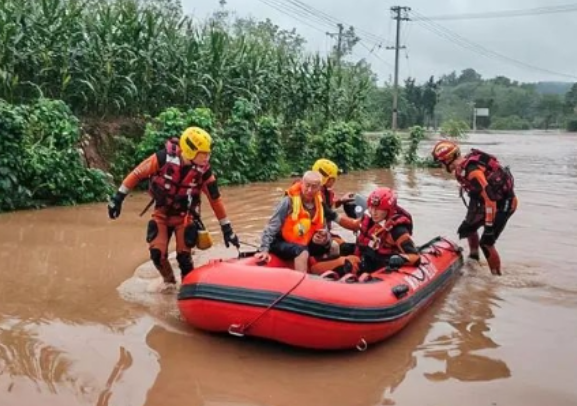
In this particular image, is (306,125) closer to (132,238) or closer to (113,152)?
(113,152)

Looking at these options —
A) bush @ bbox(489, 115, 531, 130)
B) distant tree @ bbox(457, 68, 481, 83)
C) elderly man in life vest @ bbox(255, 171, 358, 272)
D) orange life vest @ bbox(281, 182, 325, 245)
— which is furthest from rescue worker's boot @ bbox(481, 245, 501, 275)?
distant tree @ bbox(457, 68, 481, 83)

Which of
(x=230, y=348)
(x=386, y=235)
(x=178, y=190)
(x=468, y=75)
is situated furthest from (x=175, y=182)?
(x=468, y=75)

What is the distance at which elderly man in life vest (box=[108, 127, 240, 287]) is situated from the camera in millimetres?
5859

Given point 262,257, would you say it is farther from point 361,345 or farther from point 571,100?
point 571,100

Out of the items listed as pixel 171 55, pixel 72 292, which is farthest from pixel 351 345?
pixel 171 55

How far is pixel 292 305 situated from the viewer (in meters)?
4.91

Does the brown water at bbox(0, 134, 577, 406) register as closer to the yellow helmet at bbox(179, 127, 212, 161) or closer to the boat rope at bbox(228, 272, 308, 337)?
the boat rope at bbox(228, 272, 308, 337)

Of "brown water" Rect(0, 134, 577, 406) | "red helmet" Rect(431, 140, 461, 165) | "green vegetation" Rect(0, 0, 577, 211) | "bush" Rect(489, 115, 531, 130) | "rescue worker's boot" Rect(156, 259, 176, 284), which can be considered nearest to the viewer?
"brown water" Rect(0, 134, 577, 406)

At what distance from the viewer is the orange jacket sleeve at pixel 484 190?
7.22 m

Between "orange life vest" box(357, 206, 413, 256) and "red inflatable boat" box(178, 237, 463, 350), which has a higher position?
"orange life vest" box(357, 206, 413, 256)

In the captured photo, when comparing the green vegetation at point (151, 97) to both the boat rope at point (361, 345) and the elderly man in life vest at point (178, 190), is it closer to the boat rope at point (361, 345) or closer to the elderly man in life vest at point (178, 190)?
the elderly man in life vest at point (178, 190)

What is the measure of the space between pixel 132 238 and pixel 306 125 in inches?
350

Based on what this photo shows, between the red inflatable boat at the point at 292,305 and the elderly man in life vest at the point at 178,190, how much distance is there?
87 centimetres

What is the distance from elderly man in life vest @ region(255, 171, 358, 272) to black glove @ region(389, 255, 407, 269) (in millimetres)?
682
